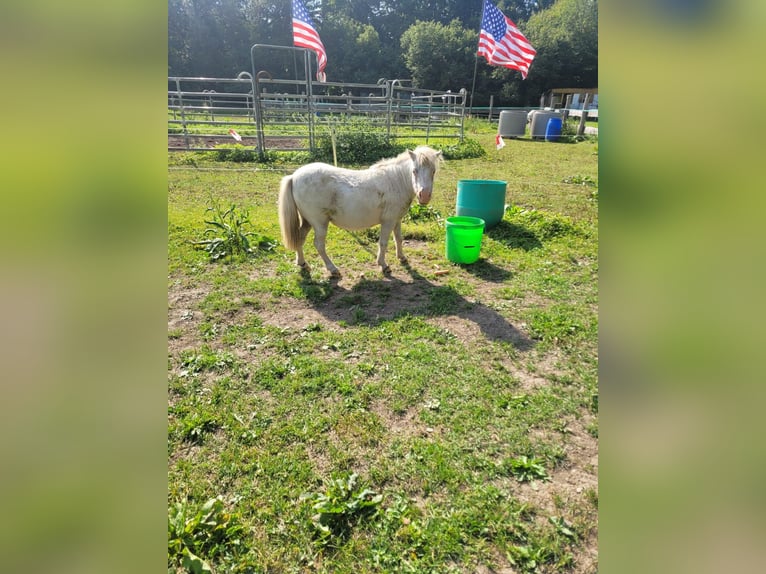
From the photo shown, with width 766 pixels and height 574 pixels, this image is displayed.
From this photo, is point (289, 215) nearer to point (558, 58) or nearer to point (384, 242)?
point (384, 242)

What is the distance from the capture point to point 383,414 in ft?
9.16

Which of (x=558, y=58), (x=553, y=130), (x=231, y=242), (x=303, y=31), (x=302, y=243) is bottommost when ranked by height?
(x=231, y=242)

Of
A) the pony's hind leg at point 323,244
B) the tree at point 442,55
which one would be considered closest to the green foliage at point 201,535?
the pony's hind leg at point 323,244

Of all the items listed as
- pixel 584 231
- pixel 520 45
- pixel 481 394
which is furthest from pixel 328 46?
pixel 481 394

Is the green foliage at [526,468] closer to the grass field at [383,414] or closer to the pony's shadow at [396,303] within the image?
the grass field at [383,414]

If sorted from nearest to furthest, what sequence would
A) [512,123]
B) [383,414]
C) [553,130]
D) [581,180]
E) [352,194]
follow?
[383,414] < [352,194] < [581,180] < [553,130] < [512,123]

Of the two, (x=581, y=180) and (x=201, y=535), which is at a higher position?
(x=581, y=180)

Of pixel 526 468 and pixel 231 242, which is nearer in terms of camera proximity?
pixel 526 468

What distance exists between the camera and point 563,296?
173 inches

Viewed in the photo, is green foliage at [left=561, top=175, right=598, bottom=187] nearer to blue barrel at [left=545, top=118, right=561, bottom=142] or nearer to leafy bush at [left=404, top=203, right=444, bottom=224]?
leafy bush at [left=404, top=203, right=444, bottom=224]

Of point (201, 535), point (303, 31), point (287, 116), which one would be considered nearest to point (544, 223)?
point (201, 535)

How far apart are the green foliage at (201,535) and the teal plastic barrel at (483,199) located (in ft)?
16.5

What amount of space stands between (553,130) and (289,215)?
681 inches

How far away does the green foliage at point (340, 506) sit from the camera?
6.68ft
